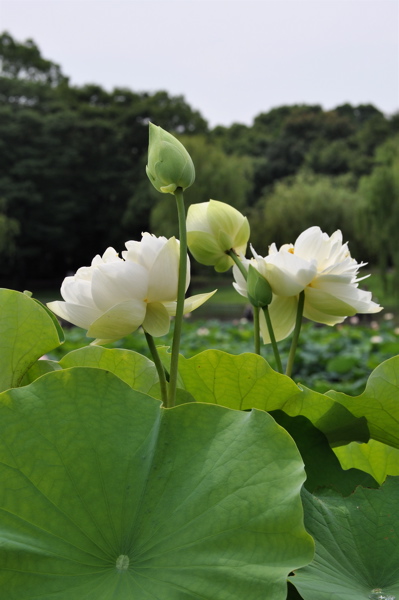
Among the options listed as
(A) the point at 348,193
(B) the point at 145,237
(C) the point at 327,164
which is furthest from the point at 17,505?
(C) the point at 327,164

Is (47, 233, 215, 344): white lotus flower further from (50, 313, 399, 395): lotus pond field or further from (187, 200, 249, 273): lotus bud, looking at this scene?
(50, 313, 399, 395): lotus pond field

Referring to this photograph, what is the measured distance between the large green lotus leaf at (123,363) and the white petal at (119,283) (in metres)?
0.03

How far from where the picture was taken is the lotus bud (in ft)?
1.21

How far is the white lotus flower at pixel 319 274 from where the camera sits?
0.35 m

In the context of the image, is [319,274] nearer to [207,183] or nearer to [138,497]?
[138,497]

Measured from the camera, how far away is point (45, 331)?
0.98ft

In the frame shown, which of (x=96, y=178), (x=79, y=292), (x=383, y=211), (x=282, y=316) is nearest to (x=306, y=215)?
(x=383, y=211)

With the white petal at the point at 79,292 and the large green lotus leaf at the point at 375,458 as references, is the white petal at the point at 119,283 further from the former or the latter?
the large green lotus leaf at the point at 375,458

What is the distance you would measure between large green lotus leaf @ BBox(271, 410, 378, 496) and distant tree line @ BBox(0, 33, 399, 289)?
13236mm

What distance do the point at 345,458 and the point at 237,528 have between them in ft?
0.56

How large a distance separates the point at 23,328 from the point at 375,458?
0.22 m

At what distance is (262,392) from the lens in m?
0.31

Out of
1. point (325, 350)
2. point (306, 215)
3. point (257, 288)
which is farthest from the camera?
point (306, 215)

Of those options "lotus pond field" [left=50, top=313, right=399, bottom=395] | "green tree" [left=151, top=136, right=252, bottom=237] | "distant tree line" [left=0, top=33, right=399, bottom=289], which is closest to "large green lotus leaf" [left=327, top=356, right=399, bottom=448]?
"lotus pond field" [left=50, top=313, right=399, bottom=395]
